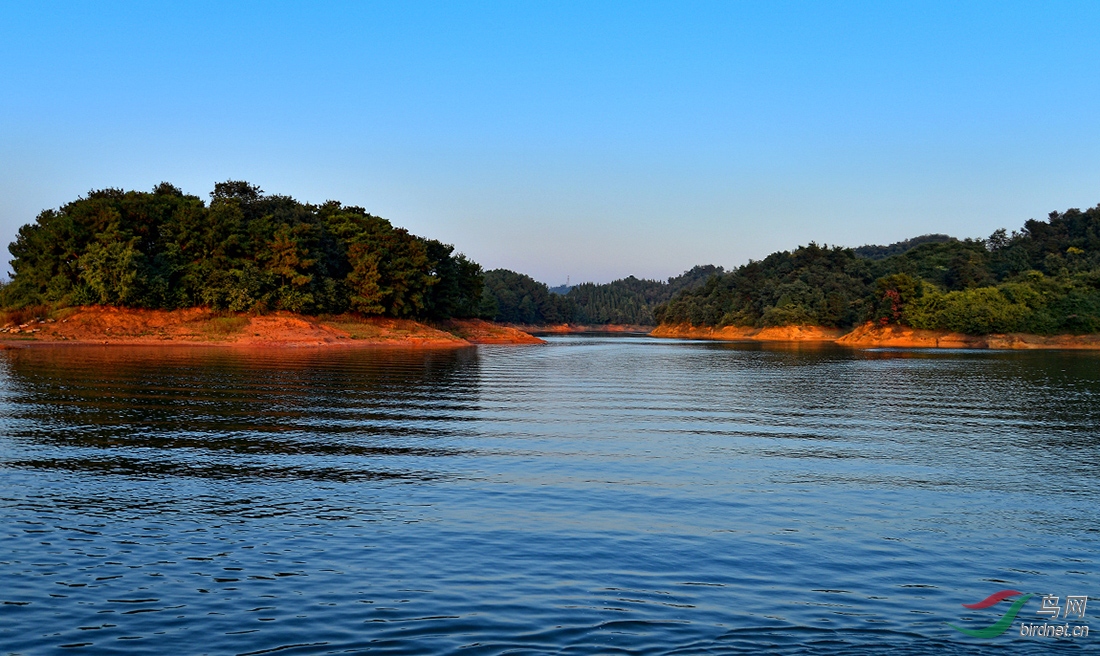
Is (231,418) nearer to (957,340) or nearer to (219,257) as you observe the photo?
(219,257)

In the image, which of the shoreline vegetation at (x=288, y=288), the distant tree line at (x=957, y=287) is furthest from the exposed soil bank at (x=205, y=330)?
the distant tree line at (x=957, y=287)

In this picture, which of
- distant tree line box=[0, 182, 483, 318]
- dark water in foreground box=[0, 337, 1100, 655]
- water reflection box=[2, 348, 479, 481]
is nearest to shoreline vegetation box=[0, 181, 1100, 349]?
distant tree line box=[0, 182, 483, 318]

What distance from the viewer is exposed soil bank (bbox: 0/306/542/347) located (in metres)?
83.7

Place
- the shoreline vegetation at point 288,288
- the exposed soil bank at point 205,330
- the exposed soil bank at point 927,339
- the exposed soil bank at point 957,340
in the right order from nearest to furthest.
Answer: the exposed soil bank at point 205,330 < the shoreline vegetation at point 288,288 < the exposed soil bank at point 957,340 < the exposed soil bank at point 927,339

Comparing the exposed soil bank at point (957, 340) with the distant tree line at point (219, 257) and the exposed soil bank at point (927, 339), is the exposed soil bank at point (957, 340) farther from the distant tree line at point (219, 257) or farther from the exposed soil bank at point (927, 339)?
the distant tree line at point (219, 257)

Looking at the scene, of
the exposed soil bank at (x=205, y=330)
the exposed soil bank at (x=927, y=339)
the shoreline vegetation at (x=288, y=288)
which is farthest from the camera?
the exposed soil bank at (x=927, y=339)

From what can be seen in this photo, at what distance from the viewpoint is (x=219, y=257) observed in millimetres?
95062

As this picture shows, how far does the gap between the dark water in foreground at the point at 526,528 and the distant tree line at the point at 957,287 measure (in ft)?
339

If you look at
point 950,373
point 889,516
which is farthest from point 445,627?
point 950,373

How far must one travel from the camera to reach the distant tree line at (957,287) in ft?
403

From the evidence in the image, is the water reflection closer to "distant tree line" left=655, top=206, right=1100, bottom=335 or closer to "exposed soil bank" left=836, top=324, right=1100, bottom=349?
"exposed soil bank" left=836, top=324, right=1100, bottom=349

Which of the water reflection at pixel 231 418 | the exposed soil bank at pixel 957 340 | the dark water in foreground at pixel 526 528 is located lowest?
the dark water in foreground at pixel 526 528

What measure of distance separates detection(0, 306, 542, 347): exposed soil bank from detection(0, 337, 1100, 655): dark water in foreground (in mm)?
56577

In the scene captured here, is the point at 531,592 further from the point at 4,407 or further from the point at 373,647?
the point at 4,407
